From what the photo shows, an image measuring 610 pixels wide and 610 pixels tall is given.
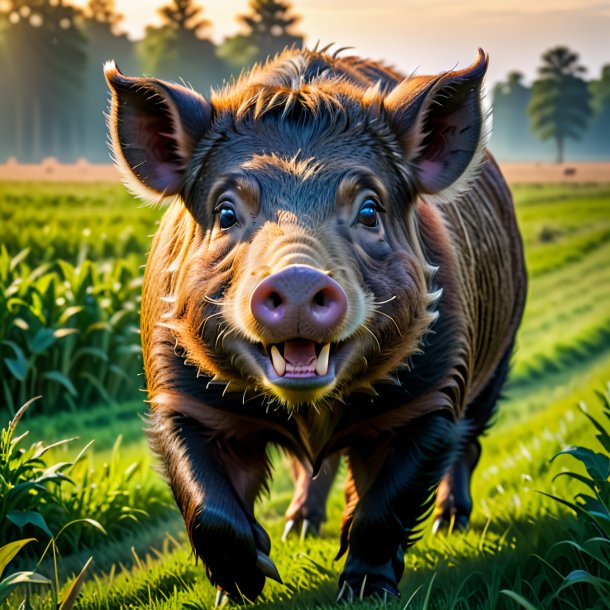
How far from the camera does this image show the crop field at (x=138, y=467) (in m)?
4.26

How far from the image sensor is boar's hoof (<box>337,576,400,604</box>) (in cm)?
427

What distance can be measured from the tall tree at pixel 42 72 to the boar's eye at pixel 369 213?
13.9m

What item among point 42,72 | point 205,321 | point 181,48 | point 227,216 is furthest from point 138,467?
point 181,48

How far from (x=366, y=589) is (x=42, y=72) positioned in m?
16.9

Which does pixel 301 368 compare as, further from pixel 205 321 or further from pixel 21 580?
pixel 21 580

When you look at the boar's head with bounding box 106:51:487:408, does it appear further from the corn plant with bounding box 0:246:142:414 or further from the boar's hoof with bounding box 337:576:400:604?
the corn plant with bounding box 0:246:142:414

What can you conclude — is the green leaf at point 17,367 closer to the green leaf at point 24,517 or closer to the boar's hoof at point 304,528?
the boar's hoof at point 304,528

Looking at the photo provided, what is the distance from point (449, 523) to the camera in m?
6.12

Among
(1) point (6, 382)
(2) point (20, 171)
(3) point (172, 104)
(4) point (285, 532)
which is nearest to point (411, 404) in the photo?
(3) point (172, 104)

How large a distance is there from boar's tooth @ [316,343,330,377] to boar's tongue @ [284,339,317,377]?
0.01 metres

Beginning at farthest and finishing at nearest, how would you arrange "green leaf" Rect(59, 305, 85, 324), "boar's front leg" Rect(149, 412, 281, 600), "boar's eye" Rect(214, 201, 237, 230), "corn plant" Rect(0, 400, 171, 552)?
"green leaf" Rect(59, 305, 85, 324)
"corn plant" Rect(0, 400, 171, 552)
"boar's front leg" Rect(149, 412, 281, 600)
"boar's eye" Rect(214, 201, 237, 230)

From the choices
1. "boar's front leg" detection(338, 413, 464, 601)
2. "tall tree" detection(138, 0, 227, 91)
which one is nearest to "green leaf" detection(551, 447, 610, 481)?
"boar's front leg" detection(338, 413, 464, 601)

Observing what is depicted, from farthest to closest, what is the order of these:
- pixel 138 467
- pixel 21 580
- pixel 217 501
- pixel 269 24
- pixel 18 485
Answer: pixel 269 24, pixel 138 467, pixel 18 485, pixel 217 501, pixel 21 580

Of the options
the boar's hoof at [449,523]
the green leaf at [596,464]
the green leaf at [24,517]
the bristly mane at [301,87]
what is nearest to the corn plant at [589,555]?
the green leaf at [596,464]
